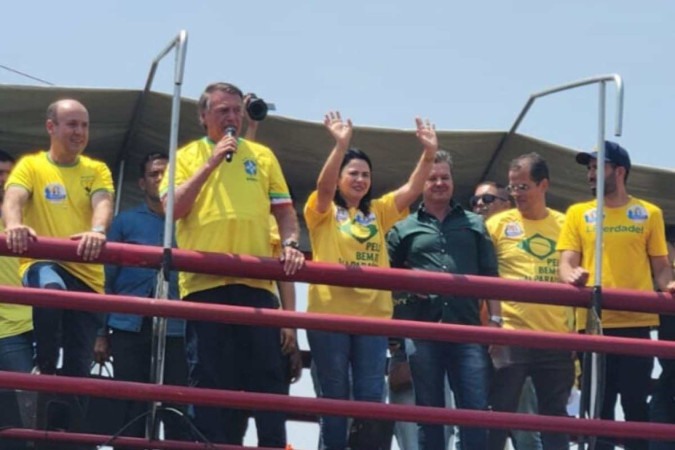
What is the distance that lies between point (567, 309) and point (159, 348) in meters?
2.44

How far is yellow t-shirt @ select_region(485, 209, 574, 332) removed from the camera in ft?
24.6

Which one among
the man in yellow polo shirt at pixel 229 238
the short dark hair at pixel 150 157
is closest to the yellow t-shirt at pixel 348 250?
the man in yellow polo shirt at pixel 229 238

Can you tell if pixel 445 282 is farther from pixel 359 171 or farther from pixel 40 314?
pixel 40 314

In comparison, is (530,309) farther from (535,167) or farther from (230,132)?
(230,132)

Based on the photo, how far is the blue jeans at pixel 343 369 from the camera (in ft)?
22.0

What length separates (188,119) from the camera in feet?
26.6

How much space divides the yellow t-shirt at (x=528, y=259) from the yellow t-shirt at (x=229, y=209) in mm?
1489

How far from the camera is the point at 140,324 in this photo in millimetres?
7242

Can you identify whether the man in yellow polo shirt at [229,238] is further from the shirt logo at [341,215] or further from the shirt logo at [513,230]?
the shirt logo at [513,230]

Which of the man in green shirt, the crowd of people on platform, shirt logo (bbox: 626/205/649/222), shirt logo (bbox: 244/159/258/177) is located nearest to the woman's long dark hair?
the crowd of people on platform

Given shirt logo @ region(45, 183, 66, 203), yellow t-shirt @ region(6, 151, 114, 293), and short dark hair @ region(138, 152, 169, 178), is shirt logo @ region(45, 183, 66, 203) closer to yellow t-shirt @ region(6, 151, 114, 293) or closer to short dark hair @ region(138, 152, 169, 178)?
yellow t-shirt @ region(6, 151, 114, 293)

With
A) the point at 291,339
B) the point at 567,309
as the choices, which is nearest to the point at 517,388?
the point at 567,309

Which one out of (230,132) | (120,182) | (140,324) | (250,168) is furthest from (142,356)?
→ (120,182)

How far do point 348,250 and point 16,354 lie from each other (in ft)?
5.38
